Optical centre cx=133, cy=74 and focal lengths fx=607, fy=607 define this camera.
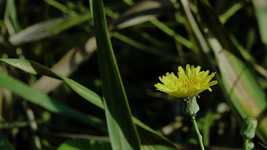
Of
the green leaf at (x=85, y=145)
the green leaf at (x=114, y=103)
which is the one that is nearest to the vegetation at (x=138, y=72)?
the green leaf at (x=85, y=145)

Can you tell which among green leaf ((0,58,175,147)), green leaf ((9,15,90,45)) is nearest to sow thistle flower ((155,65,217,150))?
green leaf ((0,58,175,147))

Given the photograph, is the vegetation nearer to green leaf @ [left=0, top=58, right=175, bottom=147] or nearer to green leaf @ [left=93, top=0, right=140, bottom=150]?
green leaf @ [left=0, top=58, right=175, bottom=147]

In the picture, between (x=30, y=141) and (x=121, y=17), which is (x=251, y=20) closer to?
(x=121, y=17)

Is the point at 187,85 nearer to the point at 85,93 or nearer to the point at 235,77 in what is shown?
the point at 85,93

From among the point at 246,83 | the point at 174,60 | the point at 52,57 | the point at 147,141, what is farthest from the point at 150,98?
the point at 147,141

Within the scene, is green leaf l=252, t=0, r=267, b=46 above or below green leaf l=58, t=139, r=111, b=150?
above

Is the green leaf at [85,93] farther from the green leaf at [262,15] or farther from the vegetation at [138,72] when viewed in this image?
the green leaf at [262,15]
